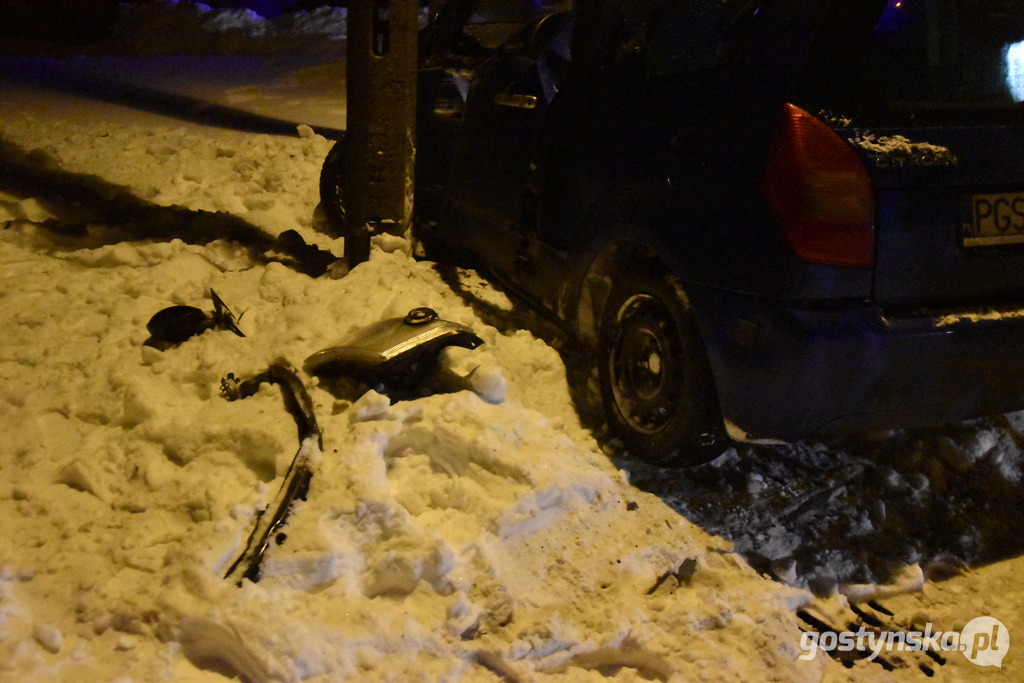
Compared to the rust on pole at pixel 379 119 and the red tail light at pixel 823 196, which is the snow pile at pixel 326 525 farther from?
the red tail light at pixel 823 196

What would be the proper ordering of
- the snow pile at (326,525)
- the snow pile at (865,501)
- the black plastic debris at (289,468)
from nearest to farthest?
the snow pile at (326,525) < the black plastic debris at (289,468) < the snow pile at (865,501)

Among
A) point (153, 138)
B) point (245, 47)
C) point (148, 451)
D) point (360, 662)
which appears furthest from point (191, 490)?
point (245, 47)

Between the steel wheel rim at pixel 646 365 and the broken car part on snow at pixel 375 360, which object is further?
the steel wheel rim at pixel 646 365

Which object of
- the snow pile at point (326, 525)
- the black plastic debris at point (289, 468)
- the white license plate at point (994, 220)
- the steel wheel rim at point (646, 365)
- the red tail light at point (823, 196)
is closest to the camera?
the snow pile at point (326, 525)

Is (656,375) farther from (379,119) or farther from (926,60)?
(379,119)

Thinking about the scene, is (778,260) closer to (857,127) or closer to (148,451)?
(857,127)

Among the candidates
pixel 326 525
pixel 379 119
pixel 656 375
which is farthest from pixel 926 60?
pixel 379 119

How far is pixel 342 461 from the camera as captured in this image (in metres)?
2.68

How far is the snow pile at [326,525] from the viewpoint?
2.23 metres

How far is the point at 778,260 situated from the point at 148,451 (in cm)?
214

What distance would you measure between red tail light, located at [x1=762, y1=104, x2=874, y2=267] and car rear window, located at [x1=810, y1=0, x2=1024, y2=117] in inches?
6.8

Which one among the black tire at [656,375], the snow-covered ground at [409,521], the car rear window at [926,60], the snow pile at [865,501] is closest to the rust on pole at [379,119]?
the snow-covered ground at [409,521]

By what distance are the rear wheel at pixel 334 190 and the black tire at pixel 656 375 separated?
2.79m

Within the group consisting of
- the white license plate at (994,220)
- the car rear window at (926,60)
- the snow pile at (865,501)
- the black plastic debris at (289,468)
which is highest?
the car rear window at (926,60)
